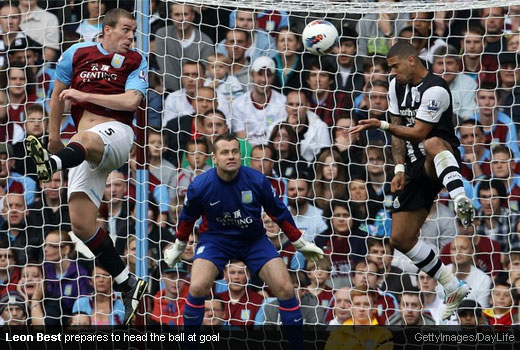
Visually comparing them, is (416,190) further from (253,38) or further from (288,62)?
(253,38)

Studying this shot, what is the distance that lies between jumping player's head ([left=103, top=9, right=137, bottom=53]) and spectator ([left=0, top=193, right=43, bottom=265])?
2.49 m

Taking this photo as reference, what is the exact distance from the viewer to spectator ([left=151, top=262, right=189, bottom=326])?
984 cm

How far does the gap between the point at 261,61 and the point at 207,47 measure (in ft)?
1.73

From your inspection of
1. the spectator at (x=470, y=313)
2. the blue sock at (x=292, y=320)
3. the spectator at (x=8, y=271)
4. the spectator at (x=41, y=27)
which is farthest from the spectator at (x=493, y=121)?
the spectator at (x=8, y=271)

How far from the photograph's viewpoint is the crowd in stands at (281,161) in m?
10.1

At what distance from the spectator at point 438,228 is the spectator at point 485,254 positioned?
8cm

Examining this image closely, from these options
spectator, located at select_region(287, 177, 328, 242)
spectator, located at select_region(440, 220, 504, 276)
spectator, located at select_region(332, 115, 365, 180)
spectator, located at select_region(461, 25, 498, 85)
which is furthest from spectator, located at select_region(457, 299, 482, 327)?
spectator, located at select_region(461, 25, 498, 85)

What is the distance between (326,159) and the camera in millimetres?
10547

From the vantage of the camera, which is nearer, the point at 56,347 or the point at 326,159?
the point at 56,347

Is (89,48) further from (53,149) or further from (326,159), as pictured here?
(326,159)

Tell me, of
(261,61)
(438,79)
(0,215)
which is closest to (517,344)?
(438,79)

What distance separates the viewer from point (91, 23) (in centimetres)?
1084

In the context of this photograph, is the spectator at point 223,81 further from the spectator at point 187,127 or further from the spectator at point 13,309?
the spectator at point 13,309

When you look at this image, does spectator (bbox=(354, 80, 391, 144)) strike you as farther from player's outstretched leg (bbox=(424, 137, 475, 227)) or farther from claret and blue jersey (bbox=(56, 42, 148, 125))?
claret and blue jersey (bbox=(56, 42, 148, 125))
